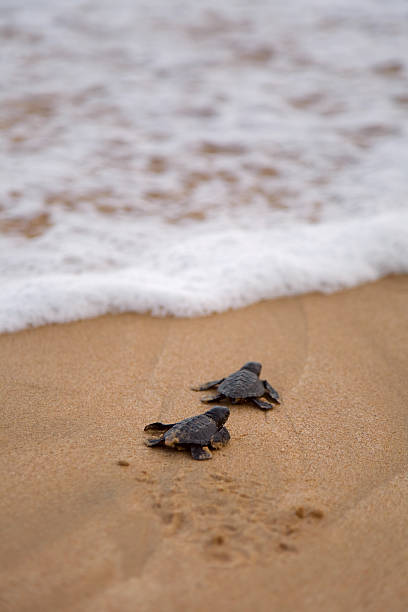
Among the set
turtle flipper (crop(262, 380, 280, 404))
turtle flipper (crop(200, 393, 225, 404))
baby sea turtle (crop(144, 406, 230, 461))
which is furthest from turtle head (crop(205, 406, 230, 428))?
turtle flipper (crop(262, 380, 280, 404))

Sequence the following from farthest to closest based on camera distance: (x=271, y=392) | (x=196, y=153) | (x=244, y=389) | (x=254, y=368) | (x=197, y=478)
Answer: (x=196, y=153) < (x=254, y=368) < (x=271, y=392) < (x=244, y=389) < (x=197, y=478)

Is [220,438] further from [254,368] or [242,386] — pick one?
[254,368]

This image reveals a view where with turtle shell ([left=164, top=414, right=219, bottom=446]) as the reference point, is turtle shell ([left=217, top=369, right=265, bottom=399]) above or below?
below

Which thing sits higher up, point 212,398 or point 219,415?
point 219,415

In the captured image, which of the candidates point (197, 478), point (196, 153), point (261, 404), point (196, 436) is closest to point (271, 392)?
point (261, 404)

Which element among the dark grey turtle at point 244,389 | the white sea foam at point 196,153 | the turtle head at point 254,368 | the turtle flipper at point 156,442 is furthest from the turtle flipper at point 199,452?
the white sea foam at point 196,153

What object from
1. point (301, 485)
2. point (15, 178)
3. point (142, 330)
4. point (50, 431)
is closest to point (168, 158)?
point (15, 178)

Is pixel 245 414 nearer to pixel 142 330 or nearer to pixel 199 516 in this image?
pixel 199 516

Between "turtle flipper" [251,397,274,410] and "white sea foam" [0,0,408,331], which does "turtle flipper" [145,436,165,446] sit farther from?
"white sea foam" [0,0,408,331]
